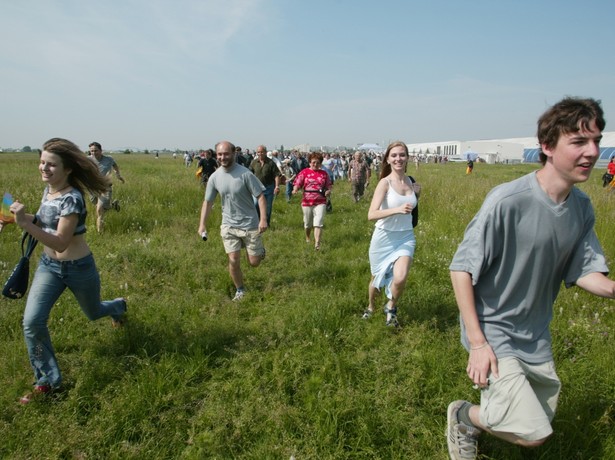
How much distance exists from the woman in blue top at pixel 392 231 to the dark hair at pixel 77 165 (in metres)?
2.61

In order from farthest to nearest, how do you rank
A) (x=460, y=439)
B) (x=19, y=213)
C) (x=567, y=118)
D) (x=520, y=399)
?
(x=19, y=213), (x=460, y=439), (x=520, y=399), (x=567, y=118)

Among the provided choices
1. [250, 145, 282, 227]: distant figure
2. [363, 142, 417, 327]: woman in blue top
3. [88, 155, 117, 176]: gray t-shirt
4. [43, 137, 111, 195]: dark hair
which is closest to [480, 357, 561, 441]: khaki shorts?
[363, 142, 417, 327]: woman in blue top

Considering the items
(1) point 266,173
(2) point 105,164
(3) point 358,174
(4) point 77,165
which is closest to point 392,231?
(4) point 77,165

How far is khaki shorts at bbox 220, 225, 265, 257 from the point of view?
5.22 m

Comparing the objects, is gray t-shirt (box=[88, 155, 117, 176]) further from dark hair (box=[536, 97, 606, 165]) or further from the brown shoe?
dark hair (box=[536, 97, 606, 165])

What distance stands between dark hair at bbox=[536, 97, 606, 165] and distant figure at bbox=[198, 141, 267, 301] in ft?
12.0

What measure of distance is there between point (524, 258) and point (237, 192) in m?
3.79

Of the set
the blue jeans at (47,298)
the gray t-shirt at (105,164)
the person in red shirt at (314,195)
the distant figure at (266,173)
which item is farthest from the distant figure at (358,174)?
the blue jeans at (47,298)

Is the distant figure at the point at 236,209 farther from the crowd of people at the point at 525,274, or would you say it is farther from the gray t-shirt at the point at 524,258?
the gray t-shirt at the point at 524,258

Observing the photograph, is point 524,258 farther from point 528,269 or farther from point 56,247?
point 56,247

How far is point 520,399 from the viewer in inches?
74.2

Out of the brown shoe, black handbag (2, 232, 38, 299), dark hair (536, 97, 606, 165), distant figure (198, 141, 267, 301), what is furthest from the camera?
distant figure (198, 141, 267, 301)

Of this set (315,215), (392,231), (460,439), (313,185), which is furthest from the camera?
(313,185)

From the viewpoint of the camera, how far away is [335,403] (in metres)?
2.93
